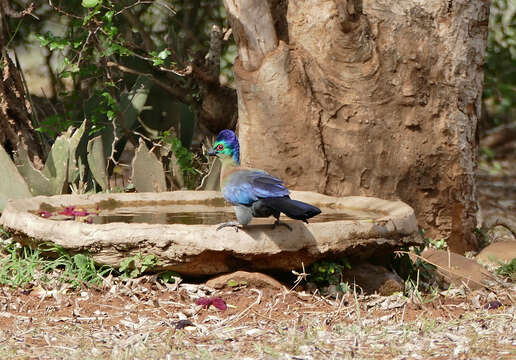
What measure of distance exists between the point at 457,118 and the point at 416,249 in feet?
4.06

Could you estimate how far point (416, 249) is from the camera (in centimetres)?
513

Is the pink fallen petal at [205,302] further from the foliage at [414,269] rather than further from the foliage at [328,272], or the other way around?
the foliage at [414,269]

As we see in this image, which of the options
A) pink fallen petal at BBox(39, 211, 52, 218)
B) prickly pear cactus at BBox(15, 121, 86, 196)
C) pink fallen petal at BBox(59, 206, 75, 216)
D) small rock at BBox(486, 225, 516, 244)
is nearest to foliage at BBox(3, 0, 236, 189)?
prickly pear cactus at BBox(15, 121, 86, 196)

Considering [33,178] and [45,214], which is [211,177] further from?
[45,214]

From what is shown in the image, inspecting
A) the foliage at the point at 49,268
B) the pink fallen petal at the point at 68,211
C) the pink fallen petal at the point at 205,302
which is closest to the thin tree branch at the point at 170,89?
the pink fallen petal at the point at 68,211

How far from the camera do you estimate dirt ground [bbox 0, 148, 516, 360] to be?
3.37 metres

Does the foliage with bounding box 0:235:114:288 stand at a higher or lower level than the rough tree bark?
lower

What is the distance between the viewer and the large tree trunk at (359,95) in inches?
222

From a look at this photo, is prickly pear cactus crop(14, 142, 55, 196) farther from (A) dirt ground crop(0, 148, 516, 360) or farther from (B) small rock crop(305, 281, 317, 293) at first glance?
(B) small rock crop(305, 281, 317, 293)

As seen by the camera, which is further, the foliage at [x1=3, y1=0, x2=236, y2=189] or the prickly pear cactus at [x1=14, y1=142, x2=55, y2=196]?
the foliage at [x1=3, y1=0, x2=236, y2=189]

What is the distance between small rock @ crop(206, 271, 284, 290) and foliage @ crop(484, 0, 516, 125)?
5.67m

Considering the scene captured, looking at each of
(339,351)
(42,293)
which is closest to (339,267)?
(339,351)

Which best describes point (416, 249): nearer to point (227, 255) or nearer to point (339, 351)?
point (227, 255)

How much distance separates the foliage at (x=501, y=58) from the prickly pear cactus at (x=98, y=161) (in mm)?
5093
